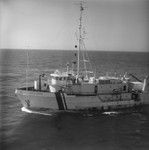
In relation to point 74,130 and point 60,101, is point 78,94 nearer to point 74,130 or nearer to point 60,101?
point 60,101

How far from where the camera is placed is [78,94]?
110ft

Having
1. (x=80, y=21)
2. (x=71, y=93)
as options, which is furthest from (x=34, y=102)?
(x=80, y=21)

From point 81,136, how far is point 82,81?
33.9 ft

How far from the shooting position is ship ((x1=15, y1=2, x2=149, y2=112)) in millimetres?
33062

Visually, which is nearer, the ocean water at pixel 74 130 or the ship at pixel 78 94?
the ocean water at pixel 74 130

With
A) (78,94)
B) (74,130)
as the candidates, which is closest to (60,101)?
(78,94)

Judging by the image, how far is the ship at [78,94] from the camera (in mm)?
33062

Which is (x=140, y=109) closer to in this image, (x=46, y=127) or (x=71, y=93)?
(x=71, y=93)

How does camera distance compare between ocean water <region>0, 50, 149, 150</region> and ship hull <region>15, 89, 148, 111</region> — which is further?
ship hull <region>15, 89, 148, 111</region>

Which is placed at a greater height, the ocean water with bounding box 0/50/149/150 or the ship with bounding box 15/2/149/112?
the ship with bounding box 15/2/149/112

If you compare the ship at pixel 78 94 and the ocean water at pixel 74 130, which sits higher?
the ship at pixel 78 94

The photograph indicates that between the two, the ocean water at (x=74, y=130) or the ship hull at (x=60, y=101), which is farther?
the ship hull at (x=60, y=101)

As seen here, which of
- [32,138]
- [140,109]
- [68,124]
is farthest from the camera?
[140,109]

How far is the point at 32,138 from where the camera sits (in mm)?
24922
